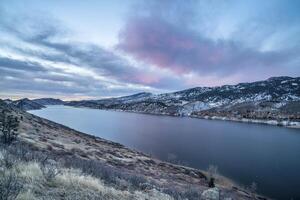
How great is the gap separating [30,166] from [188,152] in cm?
3846

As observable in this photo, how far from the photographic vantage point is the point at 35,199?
5.25 meters

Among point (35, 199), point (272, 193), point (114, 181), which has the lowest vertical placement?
point (272, 193)

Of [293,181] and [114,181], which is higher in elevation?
[114,181]

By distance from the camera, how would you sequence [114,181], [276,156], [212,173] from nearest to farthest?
[114,181] < [212,173] < [276,156]

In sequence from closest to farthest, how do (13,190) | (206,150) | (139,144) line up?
(13,190), (206,150), (139,144)

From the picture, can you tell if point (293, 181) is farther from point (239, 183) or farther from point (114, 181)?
point (114, 181)

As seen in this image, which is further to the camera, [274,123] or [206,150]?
[274,123]

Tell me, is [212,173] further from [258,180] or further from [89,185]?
[89,185]

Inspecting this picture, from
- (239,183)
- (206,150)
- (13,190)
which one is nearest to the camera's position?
(13,190)

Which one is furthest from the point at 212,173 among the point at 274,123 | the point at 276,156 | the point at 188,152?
the point at 274,123

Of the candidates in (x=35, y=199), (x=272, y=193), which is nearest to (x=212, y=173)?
(x=272, y=193)

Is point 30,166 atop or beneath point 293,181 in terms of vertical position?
atop

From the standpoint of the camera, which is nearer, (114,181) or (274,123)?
(114,181)

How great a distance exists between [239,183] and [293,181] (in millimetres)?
6129
